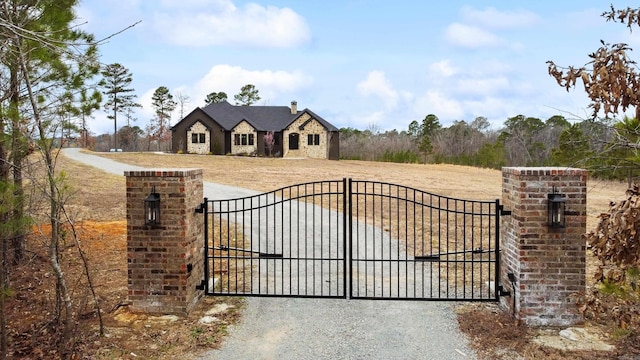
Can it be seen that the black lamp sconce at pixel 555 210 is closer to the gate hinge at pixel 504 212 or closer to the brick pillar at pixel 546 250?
the brick pillar at pixel 546 250

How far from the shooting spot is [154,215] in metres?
6.09

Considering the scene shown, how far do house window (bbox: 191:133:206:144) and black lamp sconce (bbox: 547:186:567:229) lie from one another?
124 feet

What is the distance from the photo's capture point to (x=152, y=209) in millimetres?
6086

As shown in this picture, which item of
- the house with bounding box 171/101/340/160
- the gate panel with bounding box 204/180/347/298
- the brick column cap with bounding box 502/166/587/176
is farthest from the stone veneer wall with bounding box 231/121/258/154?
the brick column cap with bounding box 502/166/587/176

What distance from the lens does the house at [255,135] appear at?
41.1 meters

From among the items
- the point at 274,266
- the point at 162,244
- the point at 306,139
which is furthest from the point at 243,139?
the point at 162,244

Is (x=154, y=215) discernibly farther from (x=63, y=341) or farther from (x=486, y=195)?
(x=486, y=195)

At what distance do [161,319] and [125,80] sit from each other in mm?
52368

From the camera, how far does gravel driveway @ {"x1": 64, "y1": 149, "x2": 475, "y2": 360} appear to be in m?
5.24

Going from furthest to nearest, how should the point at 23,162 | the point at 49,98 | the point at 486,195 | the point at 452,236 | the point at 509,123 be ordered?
1. the point at 509,123
2. the point at 486,195
3. the point at 452,236
4. the point at 23,162
5. the point at 49,98

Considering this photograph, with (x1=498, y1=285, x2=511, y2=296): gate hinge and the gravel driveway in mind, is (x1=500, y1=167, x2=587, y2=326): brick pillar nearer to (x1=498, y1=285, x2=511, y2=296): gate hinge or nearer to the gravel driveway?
(x1=498, y1=285, x2=511, y2=296): gate hinge

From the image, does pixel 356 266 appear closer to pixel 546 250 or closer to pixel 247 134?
pixel 546 250

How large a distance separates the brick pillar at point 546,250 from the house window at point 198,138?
123 ft

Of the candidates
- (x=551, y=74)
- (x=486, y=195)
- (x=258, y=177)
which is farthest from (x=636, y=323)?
(x=258, y=177)
